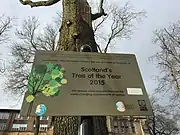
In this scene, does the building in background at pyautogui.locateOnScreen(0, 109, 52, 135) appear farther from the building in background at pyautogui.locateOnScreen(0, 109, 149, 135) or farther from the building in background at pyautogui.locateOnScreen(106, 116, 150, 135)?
the building in background at pyautogui.locateOnScreen(106, 116, 150, 135)

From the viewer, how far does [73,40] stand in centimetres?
345

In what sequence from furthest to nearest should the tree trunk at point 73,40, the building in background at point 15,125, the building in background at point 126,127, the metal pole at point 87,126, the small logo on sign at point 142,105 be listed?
the building in background at point 15,125 < the building in background at point 126,127 < the tree trunk at point 73,40 < the small logo on sign at point 142,105 < the metal pole at point 87,126

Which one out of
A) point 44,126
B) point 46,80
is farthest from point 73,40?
point 44,126

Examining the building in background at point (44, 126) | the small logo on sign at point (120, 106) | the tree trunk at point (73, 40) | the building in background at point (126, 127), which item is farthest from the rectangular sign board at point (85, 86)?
the building in background at point (126, 127)

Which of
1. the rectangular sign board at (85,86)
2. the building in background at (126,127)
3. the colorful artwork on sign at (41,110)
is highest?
the building in background at (126,127)

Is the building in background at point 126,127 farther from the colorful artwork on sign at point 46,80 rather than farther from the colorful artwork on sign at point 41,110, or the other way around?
the colorful artwork on sign at point 41,110

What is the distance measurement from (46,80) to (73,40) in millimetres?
1892

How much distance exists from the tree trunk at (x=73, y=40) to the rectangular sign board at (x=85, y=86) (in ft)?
2.85

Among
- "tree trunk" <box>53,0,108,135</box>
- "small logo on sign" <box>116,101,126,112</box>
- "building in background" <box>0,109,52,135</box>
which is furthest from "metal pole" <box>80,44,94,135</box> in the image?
"building in background" <box>0,109,52,135</box>

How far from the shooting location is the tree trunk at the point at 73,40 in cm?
265

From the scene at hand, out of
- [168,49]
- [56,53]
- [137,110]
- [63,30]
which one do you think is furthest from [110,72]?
[168,49]

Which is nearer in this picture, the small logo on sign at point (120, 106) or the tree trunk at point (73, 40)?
the small logo on sign at point (120, 106)

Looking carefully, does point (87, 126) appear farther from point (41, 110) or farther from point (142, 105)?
point (142, 105)

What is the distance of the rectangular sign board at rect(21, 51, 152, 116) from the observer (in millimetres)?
1499
